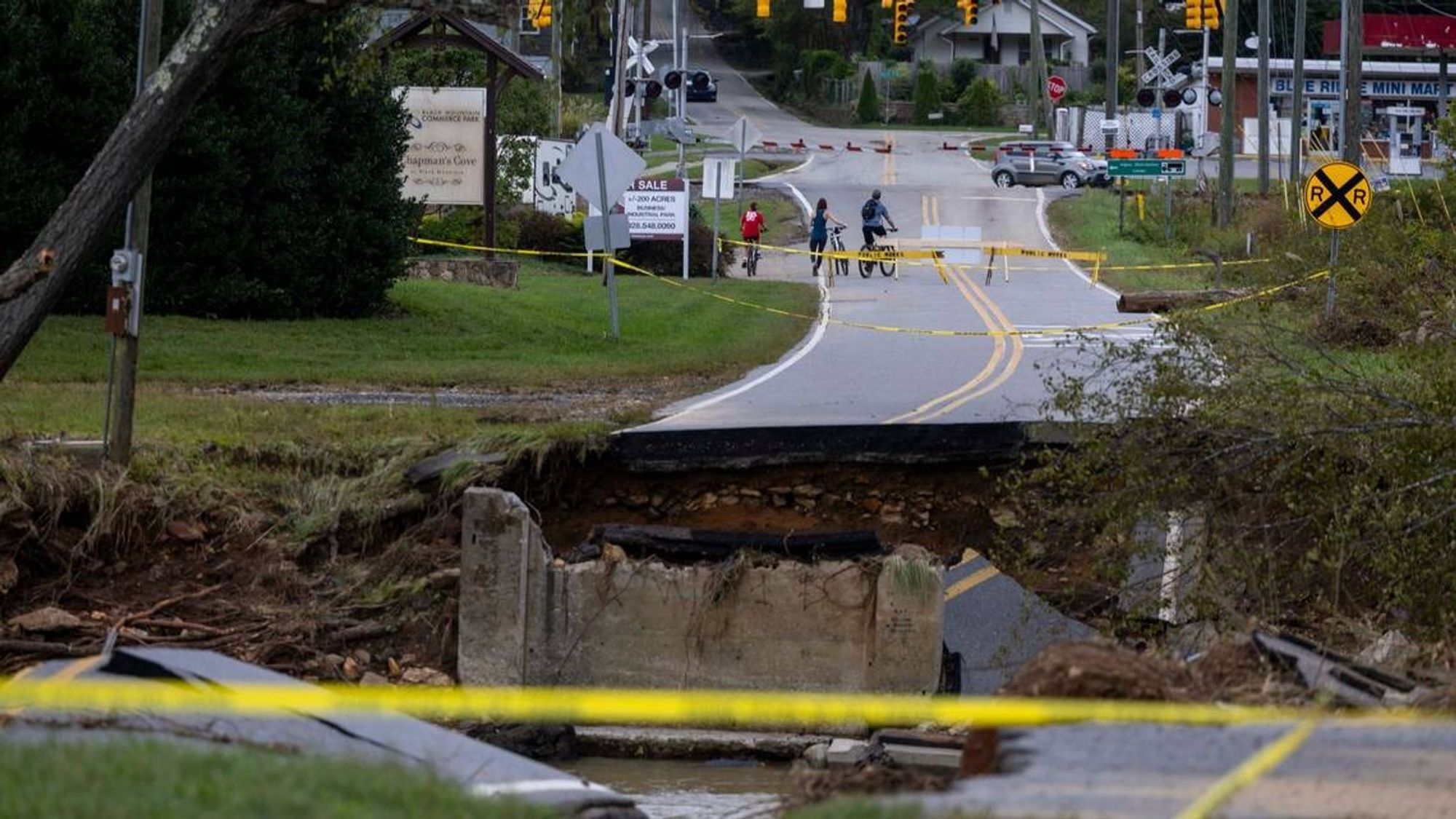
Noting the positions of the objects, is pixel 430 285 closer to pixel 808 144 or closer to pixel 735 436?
pixel 735 436

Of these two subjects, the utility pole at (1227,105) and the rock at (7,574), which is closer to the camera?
the rock at (7,574)

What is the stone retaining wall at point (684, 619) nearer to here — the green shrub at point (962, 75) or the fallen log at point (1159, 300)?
the fallen log at point (1159, 300)

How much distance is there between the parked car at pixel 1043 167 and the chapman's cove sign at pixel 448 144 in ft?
104

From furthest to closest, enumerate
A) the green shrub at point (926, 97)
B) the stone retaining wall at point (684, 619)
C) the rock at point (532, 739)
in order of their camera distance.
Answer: the green shrub at point (926, 97) → the stone retaining wall at point (684, 619) → the rock at point (532, 739)

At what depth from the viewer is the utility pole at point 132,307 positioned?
13.3m

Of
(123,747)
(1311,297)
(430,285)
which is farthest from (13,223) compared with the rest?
(123,747)

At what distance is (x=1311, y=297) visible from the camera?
19594 millimetres

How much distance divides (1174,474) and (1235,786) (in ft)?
21.3

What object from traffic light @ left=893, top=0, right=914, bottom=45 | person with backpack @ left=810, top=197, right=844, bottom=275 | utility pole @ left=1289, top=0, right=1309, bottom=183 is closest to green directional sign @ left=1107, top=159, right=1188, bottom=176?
utility pole @ left=1289, top=0, right=1309, bottom=183

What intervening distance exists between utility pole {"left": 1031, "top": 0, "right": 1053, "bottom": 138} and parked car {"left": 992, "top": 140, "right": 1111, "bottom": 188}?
244 inches

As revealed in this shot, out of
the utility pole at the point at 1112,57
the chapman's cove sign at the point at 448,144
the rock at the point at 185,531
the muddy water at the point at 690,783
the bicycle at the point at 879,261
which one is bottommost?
the muddy water at the point at 690,783

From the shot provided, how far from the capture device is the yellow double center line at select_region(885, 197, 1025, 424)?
58.2 feet

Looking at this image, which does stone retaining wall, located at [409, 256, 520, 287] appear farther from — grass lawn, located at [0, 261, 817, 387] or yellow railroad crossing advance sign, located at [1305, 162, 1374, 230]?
yellow railroad crossing advance sign, located at [1305, 162, 1374, 230]

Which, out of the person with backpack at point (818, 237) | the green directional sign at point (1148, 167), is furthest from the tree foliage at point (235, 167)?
the green directional sign at point (1148, 167)
